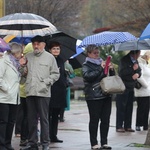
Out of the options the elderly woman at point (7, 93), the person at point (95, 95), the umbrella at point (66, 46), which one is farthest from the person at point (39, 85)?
the umbrella at point (66, 46)

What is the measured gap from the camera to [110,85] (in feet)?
32.0

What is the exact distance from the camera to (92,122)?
10.0 meters

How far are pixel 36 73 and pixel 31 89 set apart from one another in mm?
277

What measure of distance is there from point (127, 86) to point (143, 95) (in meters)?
0.59

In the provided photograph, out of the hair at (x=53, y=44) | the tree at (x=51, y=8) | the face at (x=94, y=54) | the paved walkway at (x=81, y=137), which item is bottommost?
the paved walkway at (x=81, y=137)

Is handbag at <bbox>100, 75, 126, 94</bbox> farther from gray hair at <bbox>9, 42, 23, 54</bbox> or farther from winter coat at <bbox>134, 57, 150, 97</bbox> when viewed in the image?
winter coat at <bbox>134, 57, 150, 97</bbox>

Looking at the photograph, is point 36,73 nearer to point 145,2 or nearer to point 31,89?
point 31,89

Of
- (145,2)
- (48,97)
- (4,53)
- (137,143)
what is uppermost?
(145,2)

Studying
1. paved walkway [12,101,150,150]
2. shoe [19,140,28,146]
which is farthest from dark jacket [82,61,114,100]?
shoe [19,140,28,146]

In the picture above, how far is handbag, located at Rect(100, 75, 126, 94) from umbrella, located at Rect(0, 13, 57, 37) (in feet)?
4.81

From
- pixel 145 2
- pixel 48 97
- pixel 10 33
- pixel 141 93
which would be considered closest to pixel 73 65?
pixel 141 93

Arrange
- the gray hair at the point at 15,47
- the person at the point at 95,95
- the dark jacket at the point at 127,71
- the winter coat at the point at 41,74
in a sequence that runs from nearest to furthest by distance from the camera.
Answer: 1. the winter coat at the point at 41,74
2. the person at the point at 95,95
3. the gray hair at the point at 15,47
4. the dark jacket at the point at 127,71

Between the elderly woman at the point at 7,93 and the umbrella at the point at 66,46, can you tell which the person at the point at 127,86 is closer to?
the umbrella at the point at 66,46

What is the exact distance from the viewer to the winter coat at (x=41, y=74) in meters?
9.49
